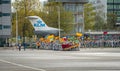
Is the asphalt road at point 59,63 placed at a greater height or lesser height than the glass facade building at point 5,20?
lesser

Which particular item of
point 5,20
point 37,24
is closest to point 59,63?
point 37,24

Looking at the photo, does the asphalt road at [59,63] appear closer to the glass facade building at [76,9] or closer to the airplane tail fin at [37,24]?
the airplane tail fin at [37,24]

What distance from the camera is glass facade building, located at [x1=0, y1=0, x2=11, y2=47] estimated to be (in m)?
107

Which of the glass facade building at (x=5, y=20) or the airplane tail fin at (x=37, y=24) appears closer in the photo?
the airplane tail fin at (x=37, y=24)

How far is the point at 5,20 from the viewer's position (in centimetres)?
10838

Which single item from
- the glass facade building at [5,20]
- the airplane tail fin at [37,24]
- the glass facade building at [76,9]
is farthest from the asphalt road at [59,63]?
the glass facade building at [76,9]

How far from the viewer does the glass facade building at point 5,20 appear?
107 meters

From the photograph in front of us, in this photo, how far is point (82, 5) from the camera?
456 ft

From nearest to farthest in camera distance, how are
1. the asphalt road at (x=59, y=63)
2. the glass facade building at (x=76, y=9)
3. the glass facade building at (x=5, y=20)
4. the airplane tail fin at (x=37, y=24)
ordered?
the asphalt road at (x=59, y=63) → the airplane tail fin at (x=37, y=24) → the glass facade building at (x=5, y=20) → the glass facade building at (x=76, y=9)

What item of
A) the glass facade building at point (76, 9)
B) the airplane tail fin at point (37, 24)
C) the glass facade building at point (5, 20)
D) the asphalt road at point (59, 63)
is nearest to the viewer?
Result: the asphalt road at point (59, 63)

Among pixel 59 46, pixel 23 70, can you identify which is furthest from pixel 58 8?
pixel 23 70

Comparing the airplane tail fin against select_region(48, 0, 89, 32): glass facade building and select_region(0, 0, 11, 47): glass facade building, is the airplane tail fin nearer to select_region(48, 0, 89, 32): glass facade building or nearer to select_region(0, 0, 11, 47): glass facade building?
select_region(0, 0, 11, 47): glass facade building

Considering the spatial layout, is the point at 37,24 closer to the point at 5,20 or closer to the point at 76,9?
the point at 5,20

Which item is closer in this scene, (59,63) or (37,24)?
(59,63)
